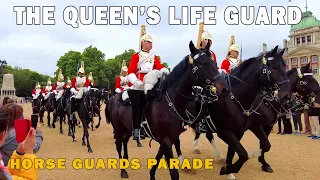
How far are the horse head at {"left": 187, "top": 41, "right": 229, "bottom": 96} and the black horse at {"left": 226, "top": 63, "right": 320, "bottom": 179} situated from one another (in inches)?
95.8

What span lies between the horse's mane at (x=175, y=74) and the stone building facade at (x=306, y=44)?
247 feet

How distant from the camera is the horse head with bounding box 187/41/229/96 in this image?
5018 mm

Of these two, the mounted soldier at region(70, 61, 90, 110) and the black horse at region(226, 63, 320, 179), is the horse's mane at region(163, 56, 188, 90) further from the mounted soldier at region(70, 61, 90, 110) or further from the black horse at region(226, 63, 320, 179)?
the mounted soldier at region(70, 61, 90, 110)

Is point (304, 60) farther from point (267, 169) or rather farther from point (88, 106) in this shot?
point (267, 169)

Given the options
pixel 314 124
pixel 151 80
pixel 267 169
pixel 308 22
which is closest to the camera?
pixel 151 80

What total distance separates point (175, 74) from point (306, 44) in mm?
83421

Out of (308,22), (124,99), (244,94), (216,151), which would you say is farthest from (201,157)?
(308,22)

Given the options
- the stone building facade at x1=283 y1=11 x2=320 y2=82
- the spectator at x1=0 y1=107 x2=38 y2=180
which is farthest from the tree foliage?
the spectator at x1=0 y1=107 x2=38 y2=180

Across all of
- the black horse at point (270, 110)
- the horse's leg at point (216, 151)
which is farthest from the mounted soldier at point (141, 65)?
the horse's leg at point (216, 151)

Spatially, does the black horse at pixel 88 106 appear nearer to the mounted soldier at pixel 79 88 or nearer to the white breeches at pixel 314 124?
the mounted soldier at pixel 79 88

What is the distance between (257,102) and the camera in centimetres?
722

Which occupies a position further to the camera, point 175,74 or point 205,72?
point 175,74

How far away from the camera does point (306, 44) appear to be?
259ft

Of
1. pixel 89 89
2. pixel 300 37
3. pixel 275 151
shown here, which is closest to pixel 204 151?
pixel 275 151
